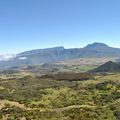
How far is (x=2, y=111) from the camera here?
148000 mm

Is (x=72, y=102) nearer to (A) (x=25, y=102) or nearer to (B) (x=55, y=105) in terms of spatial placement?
(B) (x=55, y=105)

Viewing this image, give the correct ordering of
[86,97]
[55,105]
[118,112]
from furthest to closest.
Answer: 1. [86,97]
2. [55,105]
3. [118,112]

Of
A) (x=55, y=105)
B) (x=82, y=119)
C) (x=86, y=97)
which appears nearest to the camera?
(x=82, y=119)

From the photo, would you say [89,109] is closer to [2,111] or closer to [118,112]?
[118,112]

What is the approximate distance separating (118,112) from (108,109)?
766cm

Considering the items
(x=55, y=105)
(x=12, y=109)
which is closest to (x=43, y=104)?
(x=55, y=105)

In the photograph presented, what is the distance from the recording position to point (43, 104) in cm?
17600

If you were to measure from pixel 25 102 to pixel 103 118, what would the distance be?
5713 centimetres

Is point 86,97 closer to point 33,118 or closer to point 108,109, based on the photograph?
point 108,109

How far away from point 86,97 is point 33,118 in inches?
2512

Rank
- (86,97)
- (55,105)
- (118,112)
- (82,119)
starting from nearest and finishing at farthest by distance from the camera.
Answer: (82,119)
(118,112)
(55,105)
(86,97)

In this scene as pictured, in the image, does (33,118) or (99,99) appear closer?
(33,118)

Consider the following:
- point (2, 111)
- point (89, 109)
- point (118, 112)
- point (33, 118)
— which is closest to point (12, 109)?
point (2, 111)

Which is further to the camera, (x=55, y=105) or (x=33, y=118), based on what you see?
(x=55, y=105)
